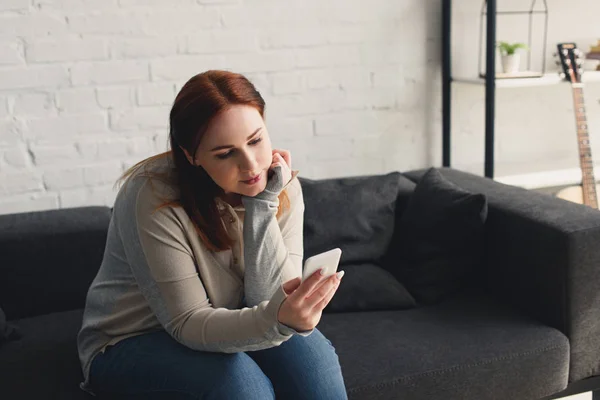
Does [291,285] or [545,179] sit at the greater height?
[291,285]

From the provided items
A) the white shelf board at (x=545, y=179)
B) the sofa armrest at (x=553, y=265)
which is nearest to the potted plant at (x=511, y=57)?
the white shelf board at (x=545, y=179)

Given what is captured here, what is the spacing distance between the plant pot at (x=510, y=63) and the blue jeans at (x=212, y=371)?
4.96ft

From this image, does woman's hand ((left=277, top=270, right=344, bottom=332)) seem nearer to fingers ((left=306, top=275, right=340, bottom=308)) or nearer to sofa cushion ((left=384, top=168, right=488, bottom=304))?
fingers ((left=306, top=275, right=340, bottom=308))

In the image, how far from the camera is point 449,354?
70.9 inches

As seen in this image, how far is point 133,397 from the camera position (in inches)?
60.5

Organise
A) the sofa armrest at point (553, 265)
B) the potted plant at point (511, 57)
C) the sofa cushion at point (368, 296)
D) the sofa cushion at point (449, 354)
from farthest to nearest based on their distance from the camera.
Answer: the potted plant at point (511, 57) < the sofa cushion at point (368, 296) < the sofa armrest at point (553, 265) < the sofa cushion at point (449, 354)

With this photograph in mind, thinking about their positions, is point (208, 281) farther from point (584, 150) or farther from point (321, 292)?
point (584, 150)

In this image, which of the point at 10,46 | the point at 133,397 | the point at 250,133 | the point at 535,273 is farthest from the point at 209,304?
the point at 10,46

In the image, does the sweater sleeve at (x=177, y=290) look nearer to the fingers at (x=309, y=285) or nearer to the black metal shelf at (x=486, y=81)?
the fingers at (x=309, y=285)

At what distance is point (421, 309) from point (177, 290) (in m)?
0.82

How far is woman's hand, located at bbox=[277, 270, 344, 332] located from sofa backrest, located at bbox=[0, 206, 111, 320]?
0.95 m

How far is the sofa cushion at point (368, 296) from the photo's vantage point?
207 cm

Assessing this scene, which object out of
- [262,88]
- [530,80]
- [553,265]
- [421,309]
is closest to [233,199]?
[421,309]

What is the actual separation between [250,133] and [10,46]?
1175mm
